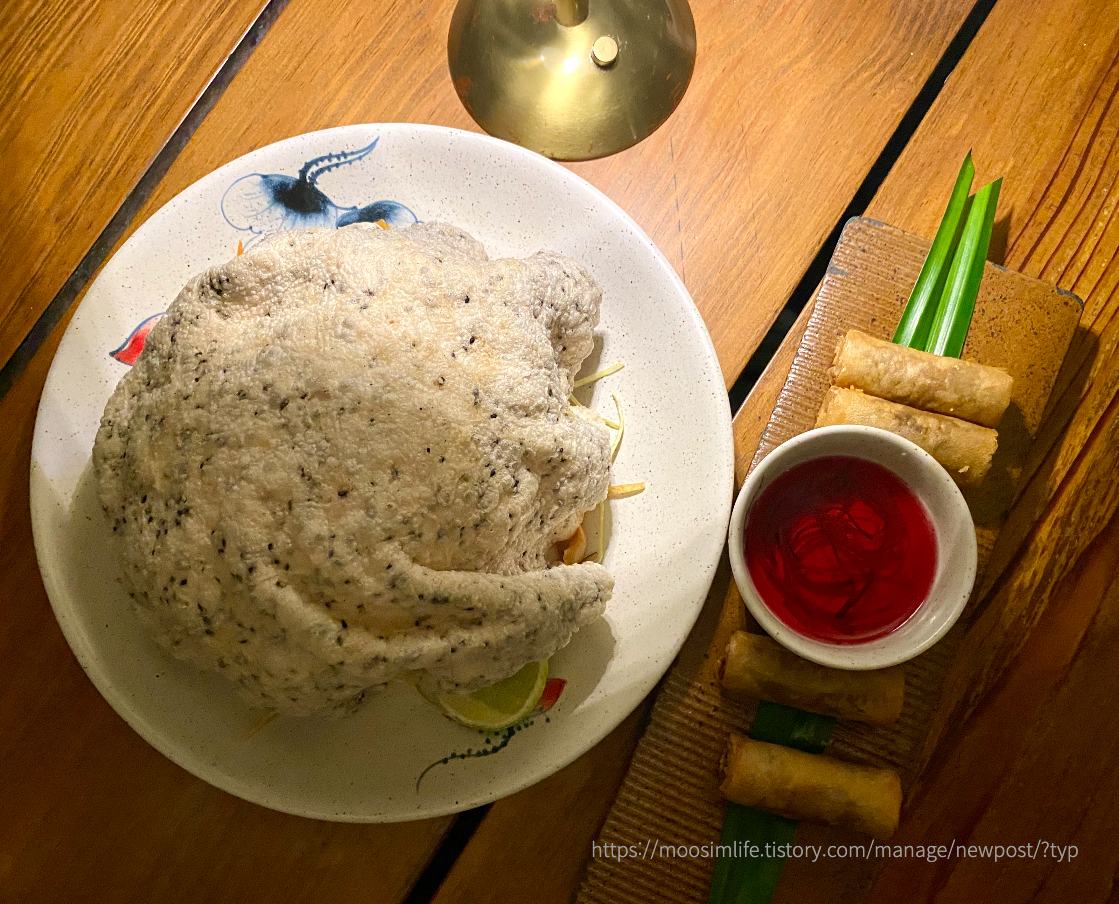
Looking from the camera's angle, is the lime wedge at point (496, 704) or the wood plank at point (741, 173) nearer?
the lime wedge at point (496, 704)

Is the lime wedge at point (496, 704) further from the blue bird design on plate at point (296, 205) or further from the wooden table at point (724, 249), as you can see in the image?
the blue bird design on plate at point (296, 205)

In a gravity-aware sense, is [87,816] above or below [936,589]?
below

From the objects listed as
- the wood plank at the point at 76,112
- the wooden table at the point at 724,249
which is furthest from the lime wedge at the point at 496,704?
the wood plank at the point at 76,112

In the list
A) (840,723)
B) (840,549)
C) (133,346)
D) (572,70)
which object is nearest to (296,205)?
(133,346)

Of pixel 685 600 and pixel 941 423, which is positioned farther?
pixel 941 423

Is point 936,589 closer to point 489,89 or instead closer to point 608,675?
point 608,675

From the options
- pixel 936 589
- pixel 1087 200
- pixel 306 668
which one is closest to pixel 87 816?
pixel 306 668
